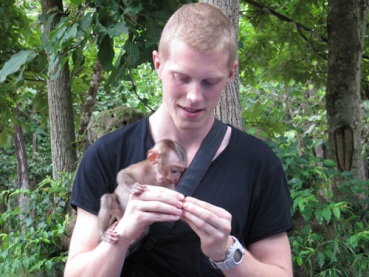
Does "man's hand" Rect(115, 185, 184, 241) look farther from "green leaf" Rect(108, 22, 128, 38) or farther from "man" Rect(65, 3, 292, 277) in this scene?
"green leaf" Rect(108, 22, 128, 38)

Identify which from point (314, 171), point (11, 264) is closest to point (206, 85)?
point (314, 171)

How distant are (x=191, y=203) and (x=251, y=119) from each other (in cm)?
411

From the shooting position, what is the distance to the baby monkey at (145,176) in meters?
1.65

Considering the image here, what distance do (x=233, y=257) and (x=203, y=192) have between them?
0.80 feet

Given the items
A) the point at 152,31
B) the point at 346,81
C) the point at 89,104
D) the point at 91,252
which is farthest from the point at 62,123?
the point at 91,252

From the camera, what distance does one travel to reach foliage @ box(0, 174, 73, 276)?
4078 millimetres

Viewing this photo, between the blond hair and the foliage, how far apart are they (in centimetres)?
281

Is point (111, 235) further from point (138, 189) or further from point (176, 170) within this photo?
point (176, 170)

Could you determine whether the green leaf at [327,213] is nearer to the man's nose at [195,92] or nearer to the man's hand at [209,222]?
the man's hand at [209,222]

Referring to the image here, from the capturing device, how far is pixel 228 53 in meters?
1.63

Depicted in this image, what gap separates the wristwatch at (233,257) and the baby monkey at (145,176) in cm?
28

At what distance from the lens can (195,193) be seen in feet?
5.61

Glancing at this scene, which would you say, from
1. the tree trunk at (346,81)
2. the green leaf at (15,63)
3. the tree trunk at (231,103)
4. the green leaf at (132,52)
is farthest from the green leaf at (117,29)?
the tree trunk at (346,81)

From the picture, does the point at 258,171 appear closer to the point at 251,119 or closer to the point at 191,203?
the point at 191,203
